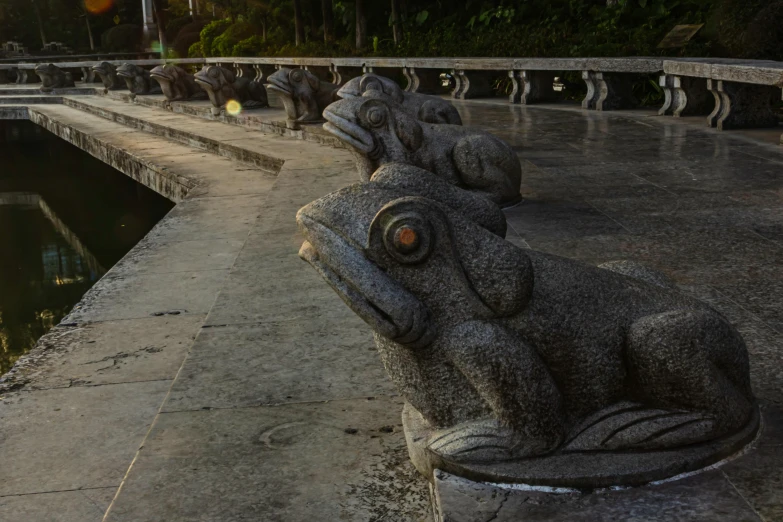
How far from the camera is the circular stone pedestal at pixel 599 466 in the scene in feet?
8.25

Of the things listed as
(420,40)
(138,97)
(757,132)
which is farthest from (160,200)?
(757,132)

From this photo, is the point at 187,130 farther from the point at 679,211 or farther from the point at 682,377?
the point at 682,377

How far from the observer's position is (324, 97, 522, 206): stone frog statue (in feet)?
17.9

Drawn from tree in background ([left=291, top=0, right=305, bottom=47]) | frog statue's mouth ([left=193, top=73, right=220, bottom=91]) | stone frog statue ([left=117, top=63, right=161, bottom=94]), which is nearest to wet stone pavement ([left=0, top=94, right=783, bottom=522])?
frog statue's mouth ([left=193, top=73, right=220, bottom=91])

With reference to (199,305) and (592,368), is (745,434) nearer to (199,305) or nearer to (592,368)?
(592,368)

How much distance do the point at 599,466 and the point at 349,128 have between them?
11.0 ft

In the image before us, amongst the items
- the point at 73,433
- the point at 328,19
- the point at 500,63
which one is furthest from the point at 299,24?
the point at 73,433

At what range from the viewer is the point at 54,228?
1680 centimetres

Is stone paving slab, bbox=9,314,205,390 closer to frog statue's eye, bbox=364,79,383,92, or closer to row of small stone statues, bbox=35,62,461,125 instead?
row of small stone statues, bbox=35,62,461,125

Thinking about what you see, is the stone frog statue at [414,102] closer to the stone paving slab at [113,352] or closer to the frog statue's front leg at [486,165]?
the frog statue's front leg at [486,165]

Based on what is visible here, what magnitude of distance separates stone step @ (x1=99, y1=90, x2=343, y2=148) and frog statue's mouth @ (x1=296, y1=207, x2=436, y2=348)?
602 centimetres

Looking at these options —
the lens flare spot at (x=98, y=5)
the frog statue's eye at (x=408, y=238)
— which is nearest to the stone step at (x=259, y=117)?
the frog statue's eye at (x=408, y=238)

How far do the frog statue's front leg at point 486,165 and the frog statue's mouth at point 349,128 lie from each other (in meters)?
0.97

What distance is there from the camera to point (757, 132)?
10172 mm
